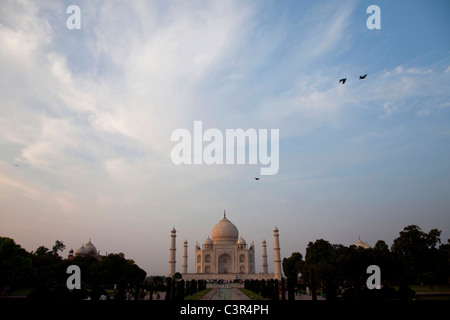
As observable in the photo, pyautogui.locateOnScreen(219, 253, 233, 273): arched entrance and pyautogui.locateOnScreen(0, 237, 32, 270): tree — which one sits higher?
pyautogui.locateOnScreen(0, 237, 32, 270): tree

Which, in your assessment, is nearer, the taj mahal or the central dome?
the taj mahal

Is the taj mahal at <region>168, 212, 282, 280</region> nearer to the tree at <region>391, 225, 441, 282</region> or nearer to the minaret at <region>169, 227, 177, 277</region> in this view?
the minaret at <region>169, 227, 177, 277</region>

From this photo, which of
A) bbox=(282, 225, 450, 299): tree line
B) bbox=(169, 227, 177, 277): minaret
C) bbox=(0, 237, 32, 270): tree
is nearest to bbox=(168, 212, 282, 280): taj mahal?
bbox=(169, 227, 177, 277): minaret

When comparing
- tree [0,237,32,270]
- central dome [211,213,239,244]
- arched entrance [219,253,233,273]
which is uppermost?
central dome [211,213,239,244]

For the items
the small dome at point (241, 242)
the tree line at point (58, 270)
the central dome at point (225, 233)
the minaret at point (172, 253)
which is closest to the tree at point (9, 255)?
the tree line at point (58, 270)

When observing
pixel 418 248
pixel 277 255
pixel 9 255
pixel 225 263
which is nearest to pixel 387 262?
pixel 418 248

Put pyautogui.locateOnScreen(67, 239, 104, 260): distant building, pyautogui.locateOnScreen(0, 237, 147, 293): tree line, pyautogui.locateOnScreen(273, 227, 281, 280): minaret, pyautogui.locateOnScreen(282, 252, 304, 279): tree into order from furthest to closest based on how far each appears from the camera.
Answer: pyautogui.locateOnScreen(67, 239, 104, 260): distant building, pyautogui.locateOnScreen(273, 227, 281, 280): minaret, pyautogui.locateOnScreen(282, 252, 304, 279): tree, pyautogui.locateOnScreen(0, 237, 147, 293): tree line
